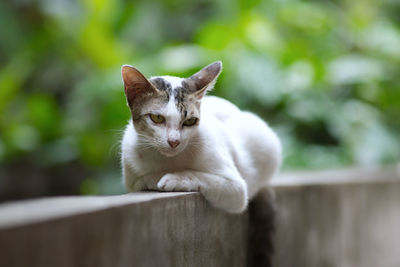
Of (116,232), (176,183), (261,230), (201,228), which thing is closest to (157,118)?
(176,183)

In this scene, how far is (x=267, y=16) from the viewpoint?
23.8 feet

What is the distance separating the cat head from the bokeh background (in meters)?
2.66

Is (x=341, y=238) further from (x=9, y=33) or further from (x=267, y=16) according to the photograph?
(x=9, y=33)

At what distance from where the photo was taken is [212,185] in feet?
8.09

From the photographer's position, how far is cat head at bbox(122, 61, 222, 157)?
2354 mm

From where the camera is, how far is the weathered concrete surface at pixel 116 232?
4.58ft

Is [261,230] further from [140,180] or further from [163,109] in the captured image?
[163,109]

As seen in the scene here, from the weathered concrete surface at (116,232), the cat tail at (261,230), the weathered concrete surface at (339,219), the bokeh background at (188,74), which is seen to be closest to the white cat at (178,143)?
the weathered concrete surface at (116,232)

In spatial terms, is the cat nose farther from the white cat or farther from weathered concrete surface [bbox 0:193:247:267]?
weathered concrete surface [bbox 0:193:247:267]

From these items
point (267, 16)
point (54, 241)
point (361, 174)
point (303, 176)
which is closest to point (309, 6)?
point (267, 16)

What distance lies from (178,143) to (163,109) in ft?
0.55

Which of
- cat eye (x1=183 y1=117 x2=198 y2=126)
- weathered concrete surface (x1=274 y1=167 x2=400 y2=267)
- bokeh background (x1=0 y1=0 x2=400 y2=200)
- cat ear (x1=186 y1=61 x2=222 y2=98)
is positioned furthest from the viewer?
bokeh background (x1=0 y1=0 x2=400 y2=200)

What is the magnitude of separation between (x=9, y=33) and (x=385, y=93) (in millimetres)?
5169

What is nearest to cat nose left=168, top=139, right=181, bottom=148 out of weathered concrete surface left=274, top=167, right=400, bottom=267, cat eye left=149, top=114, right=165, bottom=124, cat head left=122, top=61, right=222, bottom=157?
cat head left=122, top=61, right=222, bottom=157
